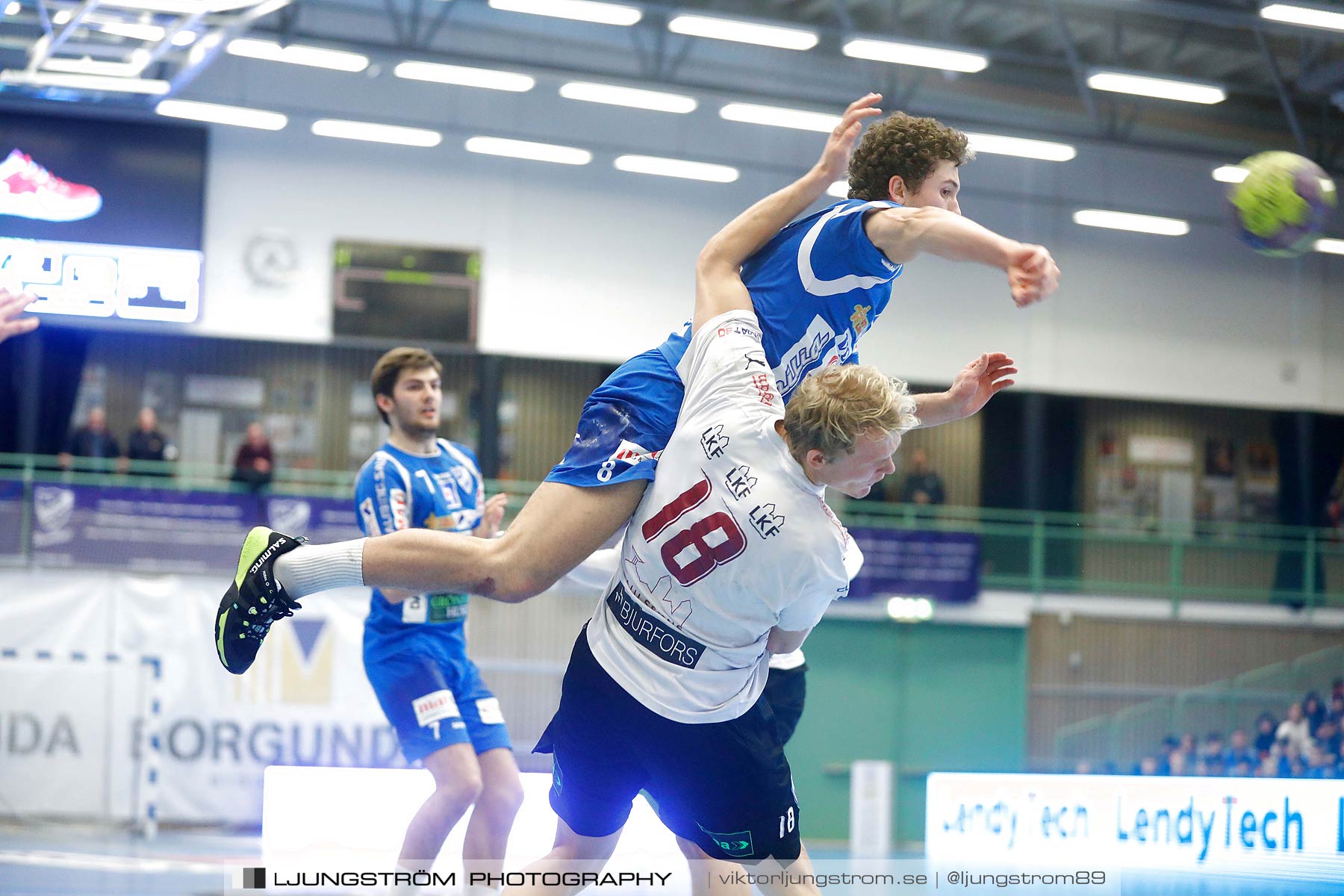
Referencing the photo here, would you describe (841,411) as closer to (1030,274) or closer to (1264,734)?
(1030,274)

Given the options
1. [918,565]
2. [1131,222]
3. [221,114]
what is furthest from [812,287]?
[1131,222]

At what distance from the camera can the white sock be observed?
13.1ft

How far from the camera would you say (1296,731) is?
1648 centimetres

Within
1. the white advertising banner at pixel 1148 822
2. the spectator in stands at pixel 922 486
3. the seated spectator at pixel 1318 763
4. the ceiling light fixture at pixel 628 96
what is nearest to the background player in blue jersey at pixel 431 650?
the white advertising banner at pixel 1148 822

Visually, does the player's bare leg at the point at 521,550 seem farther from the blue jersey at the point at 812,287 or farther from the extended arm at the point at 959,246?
the extended arm at the point at 959,246

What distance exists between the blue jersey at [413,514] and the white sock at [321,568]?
1694 mm

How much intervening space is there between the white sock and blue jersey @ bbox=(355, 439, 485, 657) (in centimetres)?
169

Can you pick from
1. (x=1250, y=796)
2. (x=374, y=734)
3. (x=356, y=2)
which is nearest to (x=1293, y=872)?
(x=1250, y=796)

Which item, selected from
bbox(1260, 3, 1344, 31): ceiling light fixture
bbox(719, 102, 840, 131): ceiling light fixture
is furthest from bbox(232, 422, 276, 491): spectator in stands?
bbox(1260, 3, 1344, 31): ceiling light fixture

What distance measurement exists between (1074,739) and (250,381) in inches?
542

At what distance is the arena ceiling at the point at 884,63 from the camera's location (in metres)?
17.7

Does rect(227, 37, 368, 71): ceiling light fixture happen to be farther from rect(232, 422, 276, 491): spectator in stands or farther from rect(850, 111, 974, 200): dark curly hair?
rect(850, 111, 974, 200): dark curly hair

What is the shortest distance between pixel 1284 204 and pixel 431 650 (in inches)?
183

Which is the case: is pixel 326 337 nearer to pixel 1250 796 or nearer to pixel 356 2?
pixel 356 2
